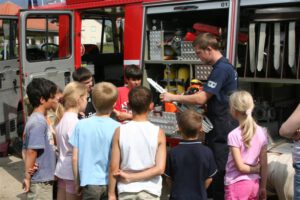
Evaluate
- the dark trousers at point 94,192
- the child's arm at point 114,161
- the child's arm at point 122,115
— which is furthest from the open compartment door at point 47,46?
the child's arm at point 114,161

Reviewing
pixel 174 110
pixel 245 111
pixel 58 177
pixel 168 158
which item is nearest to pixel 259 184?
pixel 245 111

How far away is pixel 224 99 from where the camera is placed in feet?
11.5

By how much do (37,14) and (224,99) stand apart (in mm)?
Result: 3261

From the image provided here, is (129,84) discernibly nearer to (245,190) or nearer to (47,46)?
(245,190)

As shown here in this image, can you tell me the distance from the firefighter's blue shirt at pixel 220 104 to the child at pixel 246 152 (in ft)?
1.15

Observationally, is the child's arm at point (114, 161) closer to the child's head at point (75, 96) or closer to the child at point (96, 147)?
the child at point (96, 147)

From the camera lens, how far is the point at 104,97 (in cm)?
283

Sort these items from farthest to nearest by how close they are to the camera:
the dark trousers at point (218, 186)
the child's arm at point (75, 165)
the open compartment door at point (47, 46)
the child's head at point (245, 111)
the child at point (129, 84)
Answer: the open compartment door at point (47, 46), the child at point (129, 84), the dark trousers at point (218, 186), the child's head at point (245, 111), the child's arm at point (75, 165)

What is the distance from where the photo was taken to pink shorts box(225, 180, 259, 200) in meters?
3.10

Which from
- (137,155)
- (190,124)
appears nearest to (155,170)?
(137,155)

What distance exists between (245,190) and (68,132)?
1.38 metres

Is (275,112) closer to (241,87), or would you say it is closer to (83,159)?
(241,87)

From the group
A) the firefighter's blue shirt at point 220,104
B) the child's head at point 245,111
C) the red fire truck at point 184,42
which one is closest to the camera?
the child's head at point 245,111

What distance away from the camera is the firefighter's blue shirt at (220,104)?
3416 mm
